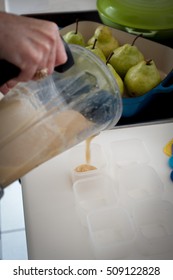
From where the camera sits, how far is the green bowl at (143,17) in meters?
0.86

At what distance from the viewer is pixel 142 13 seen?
0.87 meters

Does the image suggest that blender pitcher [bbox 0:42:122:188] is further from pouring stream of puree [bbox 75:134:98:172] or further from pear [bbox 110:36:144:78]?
pear [bbox 110:36:144:78]

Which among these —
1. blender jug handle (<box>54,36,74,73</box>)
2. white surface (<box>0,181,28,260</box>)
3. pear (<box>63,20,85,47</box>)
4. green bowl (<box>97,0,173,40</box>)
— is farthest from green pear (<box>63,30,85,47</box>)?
white surface (<box>0,181,28,260</box>)

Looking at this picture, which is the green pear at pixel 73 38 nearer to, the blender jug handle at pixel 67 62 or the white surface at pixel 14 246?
the blender jug handle at pixel 67 62

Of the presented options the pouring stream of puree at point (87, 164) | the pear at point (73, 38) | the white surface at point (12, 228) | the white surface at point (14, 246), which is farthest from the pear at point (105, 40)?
the white surface at point (14, 246)

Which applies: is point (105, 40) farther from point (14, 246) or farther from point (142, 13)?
point (14, 246)

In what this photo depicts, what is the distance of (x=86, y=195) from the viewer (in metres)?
0.57

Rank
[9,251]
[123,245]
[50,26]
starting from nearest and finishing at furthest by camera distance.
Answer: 1. [50,26]
2. [123,245]
3. [9,251]

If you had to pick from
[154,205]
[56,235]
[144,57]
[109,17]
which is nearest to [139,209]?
[154,205]

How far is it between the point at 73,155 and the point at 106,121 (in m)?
0.15

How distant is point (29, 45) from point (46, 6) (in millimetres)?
695

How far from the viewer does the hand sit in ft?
1.28

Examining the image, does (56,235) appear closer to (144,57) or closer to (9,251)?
(144,57)

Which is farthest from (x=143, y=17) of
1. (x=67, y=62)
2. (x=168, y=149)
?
(x=67, y=62)
